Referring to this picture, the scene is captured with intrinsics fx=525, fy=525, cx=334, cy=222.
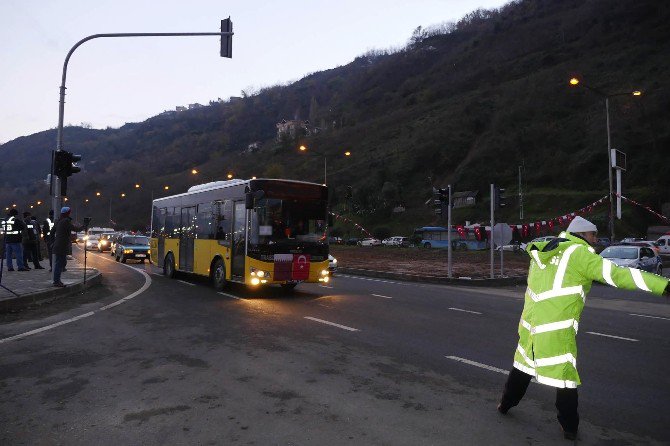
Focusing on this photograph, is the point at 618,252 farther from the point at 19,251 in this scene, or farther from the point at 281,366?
the point at 19,251

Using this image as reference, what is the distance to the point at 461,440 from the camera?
4.16 m

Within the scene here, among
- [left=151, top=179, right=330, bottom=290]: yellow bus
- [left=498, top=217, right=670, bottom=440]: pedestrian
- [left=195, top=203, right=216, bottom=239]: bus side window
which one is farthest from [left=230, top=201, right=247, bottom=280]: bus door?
[left=498, top=217, right=670, bottom=440]: pedestrian

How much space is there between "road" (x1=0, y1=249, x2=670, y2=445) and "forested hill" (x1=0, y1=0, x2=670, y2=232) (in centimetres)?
7260

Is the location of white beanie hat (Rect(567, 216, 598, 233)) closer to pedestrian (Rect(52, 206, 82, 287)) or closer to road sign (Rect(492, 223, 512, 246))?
pedestrian (Rect(52, 206, 82, 287))

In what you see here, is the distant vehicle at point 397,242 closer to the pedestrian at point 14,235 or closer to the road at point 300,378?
the pedestrian at point 14,235

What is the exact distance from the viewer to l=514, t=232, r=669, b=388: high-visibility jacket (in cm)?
396

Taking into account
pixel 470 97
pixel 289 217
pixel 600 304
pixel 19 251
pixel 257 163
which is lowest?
pixel 600 304

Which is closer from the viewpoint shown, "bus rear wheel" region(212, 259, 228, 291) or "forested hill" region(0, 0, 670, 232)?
"bus rear wheel" region(212, 259, 228, 291)

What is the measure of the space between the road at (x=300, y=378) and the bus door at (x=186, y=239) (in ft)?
18.1

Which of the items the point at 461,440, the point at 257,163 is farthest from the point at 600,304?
the point at 257,163

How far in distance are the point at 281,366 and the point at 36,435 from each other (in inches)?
110

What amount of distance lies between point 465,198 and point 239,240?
83.5 m

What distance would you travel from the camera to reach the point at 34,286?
43.0 ft

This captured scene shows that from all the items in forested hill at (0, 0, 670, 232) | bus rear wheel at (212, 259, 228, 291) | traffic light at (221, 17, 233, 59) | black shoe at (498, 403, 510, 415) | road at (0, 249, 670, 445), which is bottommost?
road at (0, 249, 670, 445)
